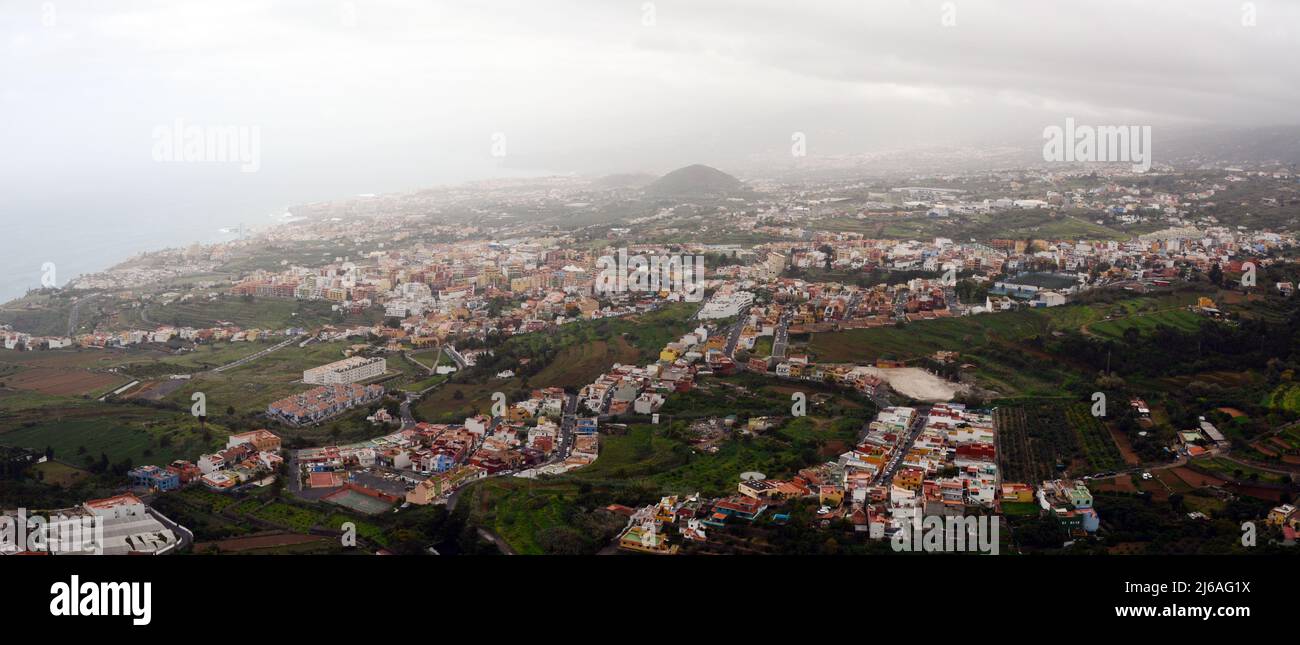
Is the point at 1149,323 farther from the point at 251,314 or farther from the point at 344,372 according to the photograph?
the point at 251,314

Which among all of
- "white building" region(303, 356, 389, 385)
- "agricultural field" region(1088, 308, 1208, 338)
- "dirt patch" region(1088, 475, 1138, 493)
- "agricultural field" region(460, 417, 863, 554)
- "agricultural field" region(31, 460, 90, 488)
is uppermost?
"agricultural field" region(1088, 308, 1208, 338)

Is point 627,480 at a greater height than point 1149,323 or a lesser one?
lesser

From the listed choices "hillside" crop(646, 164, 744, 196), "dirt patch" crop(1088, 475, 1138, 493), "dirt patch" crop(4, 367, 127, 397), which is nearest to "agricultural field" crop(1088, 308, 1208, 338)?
"dirt patch" crop(1088, 475, 1138, 493)

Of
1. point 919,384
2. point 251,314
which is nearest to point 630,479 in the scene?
point 919,384

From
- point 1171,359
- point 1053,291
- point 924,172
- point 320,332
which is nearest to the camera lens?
point 1171,359

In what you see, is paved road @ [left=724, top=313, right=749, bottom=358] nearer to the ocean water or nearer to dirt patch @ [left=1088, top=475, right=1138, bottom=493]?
dirt patch @ [left=1088, top=475, right=1138, bottom=493]

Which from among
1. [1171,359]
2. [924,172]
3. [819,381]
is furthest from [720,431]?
[924,172]

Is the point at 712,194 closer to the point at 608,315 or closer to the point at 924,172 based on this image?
the point at 924,172

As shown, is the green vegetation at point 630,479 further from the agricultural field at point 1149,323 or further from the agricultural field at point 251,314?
the agricultural field at point 251,314

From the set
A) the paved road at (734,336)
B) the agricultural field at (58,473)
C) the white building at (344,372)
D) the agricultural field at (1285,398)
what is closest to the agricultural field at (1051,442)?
the agricultural field at (1285,398)
